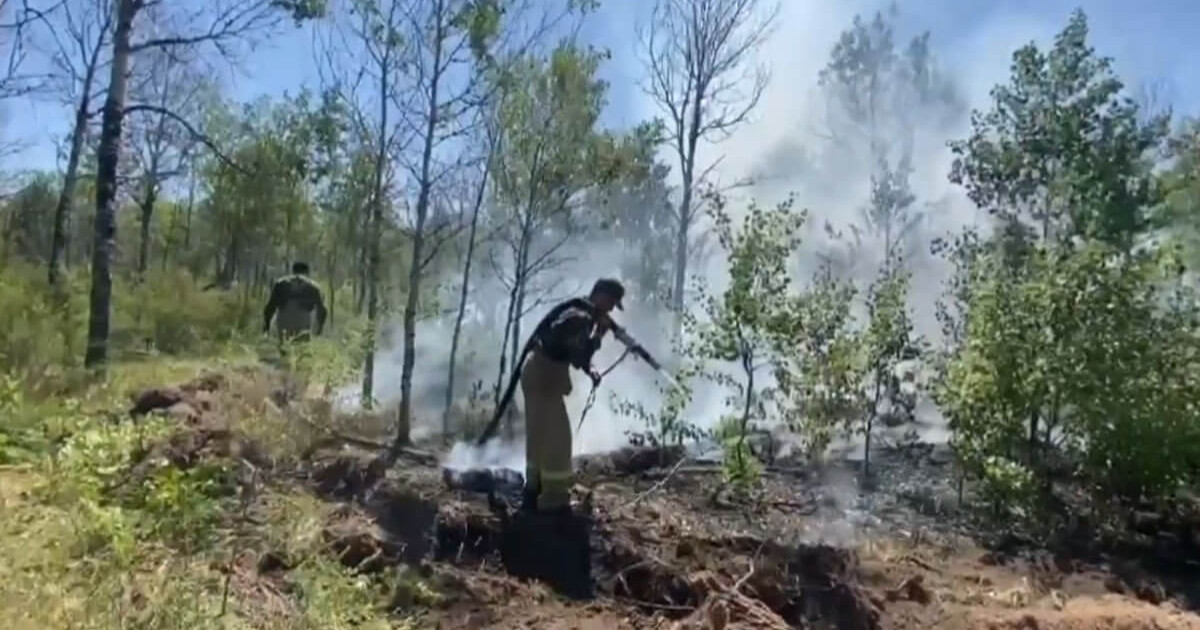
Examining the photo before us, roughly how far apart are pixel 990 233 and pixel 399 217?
9022 millimetres

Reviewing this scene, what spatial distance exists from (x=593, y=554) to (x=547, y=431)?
0.95 metres

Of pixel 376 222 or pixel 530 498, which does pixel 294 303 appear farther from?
pixel 530 498

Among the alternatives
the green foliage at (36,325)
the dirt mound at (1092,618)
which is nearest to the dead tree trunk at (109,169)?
the green foliage at (36,325)

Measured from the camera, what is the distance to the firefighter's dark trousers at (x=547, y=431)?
6.80 meters

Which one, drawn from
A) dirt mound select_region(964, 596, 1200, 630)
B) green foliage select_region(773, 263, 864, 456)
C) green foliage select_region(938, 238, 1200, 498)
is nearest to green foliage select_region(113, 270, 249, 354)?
green foliage select_region(773, 263, 864, 456)

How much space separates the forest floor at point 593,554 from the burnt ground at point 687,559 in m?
0.02

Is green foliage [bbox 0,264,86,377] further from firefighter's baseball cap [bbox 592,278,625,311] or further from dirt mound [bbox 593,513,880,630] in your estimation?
dirt mound [bbox 593,513,880,630]

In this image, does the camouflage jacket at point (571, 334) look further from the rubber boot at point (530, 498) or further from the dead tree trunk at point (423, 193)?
the dead tree trunk at point (423, 193)

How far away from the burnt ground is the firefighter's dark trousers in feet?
0.83

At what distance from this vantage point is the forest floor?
4.71 metres

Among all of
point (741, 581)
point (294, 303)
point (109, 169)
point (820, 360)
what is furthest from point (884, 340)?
point (109, 169)

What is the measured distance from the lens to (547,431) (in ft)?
22.5

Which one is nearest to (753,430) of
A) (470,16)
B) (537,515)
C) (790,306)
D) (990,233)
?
(790,306)

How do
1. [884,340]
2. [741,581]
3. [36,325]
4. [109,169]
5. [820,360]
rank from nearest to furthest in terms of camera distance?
[741,581], [820,360], [884,340], [36,325], [109,169]
